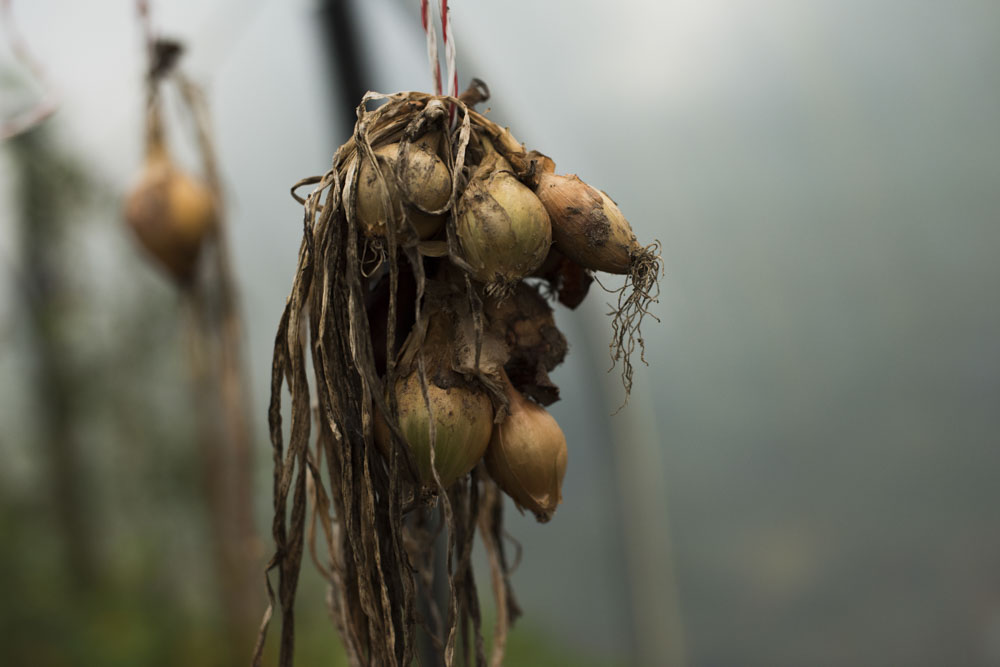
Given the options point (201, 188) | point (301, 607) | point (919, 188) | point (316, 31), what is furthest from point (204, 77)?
point (301, 607)

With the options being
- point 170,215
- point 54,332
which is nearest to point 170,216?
point 170,215

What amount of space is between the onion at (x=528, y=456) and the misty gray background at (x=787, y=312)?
708 millimetres

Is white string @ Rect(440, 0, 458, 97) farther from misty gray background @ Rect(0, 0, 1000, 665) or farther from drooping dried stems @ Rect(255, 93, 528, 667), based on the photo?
misty gray background @ Rect(0, 0, 1000, 665)

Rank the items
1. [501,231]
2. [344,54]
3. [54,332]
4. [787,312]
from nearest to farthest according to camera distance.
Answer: [501,231]
[344,54]
[787,312]
[54,332]

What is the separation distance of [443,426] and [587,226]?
12 cm

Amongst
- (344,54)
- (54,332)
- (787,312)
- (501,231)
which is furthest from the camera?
(54,332)

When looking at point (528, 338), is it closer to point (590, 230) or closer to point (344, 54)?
point (590, 230)

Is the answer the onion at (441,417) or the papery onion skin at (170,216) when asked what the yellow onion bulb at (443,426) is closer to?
the onion at (441,417)

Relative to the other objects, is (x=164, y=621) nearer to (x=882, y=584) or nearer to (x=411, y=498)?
(x=882, y=584)

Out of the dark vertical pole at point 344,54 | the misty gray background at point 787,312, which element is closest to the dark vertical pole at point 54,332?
the misty gray background at point 787,312

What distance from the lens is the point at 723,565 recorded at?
125cm

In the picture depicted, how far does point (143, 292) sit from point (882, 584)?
1828 millimetres

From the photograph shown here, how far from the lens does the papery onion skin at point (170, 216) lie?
3.17ft

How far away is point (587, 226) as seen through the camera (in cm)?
35
